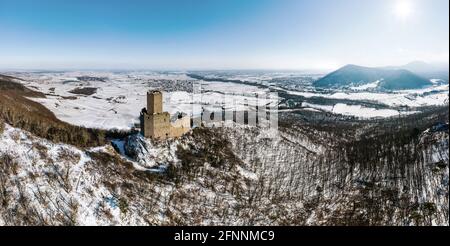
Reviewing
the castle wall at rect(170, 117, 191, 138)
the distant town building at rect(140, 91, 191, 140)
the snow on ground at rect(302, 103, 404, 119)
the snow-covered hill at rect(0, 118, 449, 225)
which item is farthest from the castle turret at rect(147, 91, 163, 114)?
the snow on ground at rect(302, 103, 404, 119)

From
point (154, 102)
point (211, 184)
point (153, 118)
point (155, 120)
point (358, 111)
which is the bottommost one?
point (211, 184)

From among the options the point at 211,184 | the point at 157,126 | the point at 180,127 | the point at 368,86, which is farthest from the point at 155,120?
the point at 368,86

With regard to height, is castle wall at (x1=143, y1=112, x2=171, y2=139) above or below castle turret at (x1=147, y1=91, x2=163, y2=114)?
below

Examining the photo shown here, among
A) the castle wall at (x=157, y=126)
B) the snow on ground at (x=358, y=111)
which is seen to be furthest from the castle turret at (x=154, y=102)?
the snow on ground at (x=358, y=111)

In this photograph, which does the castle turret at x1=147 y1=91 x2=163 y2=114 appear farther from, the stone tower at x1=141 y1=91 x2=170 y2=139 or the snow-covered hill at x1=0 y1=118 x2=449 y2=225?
the snow-covered hill at x1=0 y1=118 x2=449 y2=225

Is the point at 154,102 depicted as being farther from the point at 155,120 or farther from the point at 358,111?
the point at 358,111

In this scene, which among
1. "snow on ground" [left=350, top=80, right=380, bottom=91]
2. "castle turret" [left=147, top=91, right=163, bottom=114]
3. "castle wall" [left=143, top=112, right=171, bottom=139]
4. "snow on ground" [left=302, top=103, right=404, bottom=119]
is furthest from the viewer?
"snow on ground" [left=350, top=80, right=380, bottom=91]

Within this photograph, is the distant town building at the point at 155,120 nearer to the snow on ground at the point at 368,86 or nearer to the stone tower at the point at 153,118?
the stone tower at the point at 153,118

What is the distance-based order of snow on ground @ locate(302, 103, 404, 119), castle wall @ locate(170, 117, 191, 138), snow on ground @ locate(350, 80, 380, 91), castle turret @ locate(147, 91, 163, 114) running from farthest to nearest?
snow on ground @ locate(350, 80, 380, 91) → snow on ground @ locate(302, 103, 404, 119) → castle wall @ locate(170, 117, 191, 138) → castle turret @ locate(147, 91, 163, 114)

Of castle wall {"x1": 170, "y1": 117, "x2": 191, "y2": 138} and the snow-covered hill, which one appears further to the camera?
castle wall {"x1": 170, "y1": 117, "x2": 191, "y2": 138}

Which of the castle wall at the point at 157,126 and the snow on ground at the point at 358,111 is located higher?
the castle wall at the point at 157,126

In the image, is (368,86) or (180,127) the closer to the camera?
(180,127)
